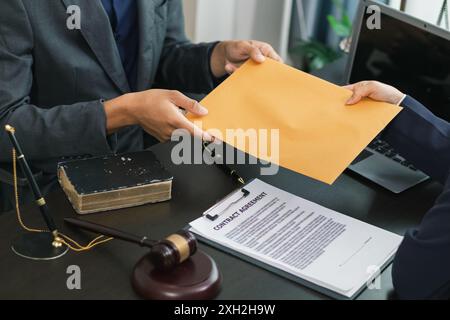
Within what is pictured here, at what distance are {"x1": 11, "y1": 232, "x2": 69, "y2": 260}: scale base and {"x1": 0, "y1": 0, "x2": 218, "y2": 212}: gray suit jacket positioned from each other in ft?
0.99

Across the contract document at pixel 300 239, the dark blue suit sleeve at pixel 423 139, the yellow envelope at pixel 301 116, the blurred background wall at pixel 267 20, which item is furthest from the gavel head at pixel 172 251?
the blurred background wall at pixel 267 20

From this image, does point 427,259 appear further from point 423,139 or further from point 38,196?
point 38,196

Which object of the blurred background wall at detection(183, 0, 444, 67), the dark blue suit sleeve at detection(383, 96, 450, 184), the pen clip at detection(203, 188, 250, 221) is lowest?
the blurred background wall at detection(183, 0, 444, 67)

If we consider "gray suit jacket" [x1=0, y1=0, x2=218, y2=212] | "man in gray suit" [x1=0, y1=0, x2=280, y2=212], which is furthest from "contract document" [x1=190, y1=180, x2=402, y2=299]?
"gray suit jacket" [x1=0, y1=0, x2=218, y2=212]

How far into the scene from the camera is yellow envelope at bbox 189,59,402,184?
118cm

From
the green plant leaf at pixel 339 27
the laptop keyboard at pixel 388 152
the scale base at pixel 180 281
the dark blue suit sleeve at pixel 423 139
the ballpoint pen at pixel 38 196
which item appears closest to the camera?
the scale base at pixel 180 281

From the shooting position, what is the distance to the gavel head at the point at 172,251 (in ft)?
3.25

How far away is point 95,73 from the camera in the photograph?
5.05 feet

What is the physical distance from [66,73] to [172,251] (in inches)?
26.3

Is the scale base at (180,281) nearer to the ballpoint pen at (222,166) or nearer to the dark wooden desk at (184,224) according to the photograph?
the dark wooden desk at (184,224)

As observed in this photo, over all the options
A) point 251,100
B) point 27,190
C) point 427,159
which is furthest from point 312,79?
point 27,190

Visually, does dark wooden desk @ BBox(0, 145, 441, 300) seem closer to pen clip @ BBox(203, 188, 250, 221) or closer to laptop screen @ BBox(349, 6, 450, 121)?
pen clip @ BBox(203, 188, 250, 221)

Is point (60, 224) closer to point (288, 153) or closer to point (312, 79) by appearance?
point (288, 153)

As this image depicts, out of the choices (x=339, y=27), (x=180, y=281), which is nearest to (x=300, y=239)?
(x=180, y=281)
